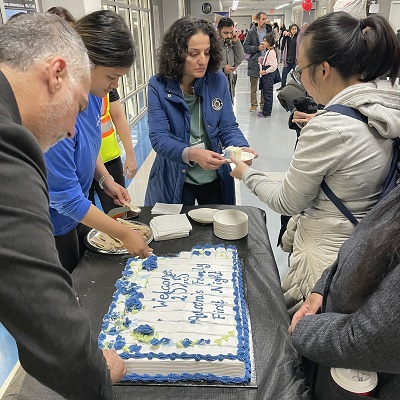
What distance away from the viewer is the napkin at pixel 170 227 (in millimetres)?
1554

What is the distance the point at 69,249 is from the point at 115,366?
2.38 feet

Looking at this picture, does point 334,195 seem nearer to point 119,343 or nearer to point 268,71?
point 119,343

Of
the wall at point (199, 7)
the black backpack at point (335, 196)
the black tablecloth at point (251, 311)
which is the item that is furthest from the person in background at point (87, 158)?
the wall at point (199, 7)

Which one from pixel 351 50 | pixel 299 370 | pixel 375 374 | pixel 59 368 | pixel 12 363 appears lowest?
pixel 12 363

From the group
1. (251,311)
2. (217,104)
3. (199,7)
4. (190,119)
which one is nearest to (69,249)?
(251,311)

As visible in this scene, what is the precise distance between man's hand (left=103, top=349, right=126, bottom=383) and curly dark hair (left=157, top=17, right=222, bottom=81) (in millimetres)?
1419

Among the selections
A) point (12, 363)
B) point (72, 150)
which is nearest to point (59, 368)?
point (72, 150)

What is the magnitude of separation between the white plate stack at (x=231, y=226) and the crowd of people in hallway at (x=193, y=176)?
16 cm

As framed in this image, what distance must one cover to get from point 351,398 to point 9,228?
2.47ft

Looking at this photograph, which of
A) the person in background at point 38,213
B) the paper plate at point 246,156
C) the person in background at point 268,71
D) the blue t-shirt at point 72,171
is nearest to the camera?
the person in background at point 38,213

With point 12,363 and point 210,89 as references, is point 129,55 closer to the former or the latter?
point 210,89

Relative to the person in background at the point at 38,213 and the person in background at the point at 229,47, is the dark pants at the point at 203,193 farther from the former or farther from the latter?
the person in background at the point at 229,47

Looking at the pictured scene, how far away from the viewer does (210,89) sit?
1968 millimetres

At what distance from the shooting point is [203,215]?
171 centimetres
